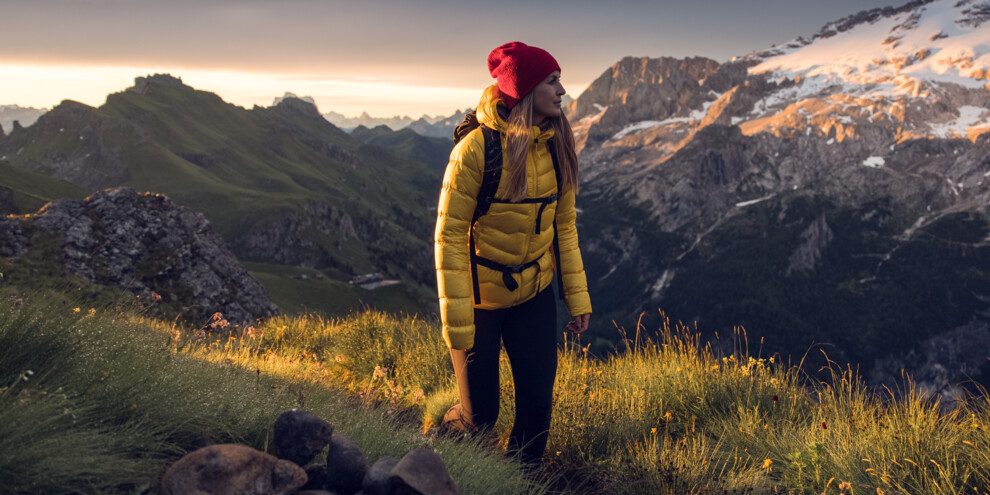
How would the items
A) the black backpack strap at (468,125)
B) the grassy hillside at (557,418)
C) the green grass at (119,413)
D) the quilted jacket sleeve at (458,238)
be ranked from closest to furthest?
the green grass at (119,413) < the grassy hillside at (557,418) < the quilted jacket sleeve at (458,238) < the black backpack strap at (468,125)

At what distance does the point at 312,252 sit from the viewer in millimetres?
180125

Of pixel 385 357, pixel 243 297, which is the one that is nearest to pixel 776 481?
pixel 385 357

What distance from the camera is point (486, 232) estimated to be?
191 inches

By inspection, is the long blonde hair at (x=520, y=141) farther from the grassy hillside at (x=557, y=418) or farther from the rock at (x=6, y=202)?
the rock at (x=6, y=202)

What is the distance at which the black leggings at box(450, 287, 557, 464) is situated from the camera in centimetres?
498

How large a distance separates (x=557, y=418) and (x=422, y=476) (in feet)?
8.39

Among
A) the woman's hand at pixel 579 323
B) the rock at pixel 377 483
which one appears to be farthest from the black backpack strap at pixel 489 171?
the rock at pixel 377 483

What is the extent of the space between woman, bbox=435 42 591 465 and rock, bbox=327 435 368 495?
1.39m

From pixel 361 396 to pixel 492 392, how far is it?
2.20 meters

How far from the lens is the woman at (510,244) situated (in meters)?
4.63

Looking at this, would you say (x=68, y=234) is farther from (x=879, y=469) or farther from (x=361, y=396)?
(x=879, y=469)

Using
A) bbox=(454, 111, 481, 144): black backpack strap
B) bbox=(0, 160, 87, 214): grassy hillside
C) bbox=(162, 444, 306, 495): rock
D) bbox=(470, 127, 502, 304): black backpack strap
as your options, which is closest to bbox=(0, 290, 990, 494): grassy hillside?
bbox=(162, 444, 306, 495): rock

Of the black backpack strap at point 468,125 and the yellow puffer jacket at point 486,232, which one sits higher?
the black backpack strap at point 468,125

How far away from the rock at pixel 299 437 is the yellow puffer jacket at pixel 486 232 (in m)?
1.38
